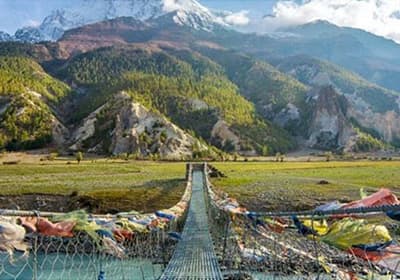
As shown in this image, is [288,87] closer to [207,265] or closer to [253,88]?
[253,88]

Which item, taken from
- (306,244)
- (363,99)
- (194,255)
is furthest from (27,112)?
(363,99)

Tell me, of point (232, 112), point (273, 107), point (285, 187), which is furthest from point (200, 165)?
point (273, 107)

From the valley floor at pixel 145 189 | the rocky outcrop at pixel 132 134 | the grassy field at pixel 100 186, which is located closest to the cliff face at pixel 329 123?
the rocky outcrop at pixel 132 134

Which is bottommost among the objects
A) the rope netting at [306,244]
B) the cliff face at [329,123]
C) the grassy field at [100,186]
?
the grassy field at [100,186]

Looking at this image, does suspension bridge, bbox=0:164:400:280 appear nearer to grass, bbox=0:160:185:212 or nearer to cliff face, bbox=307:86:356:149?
grass, bbox=0:160:185:212

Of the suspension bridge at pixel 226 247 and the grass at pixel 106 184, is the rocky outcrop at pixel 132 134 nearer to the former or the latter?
the grass at pixel 106 184

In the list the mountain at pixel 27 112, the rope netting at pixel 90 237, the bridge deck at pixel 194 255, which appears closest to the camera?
the rope netting at pixel 90 237

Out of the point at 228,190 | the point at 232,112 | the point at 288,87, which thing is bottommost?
the point at 228,190
